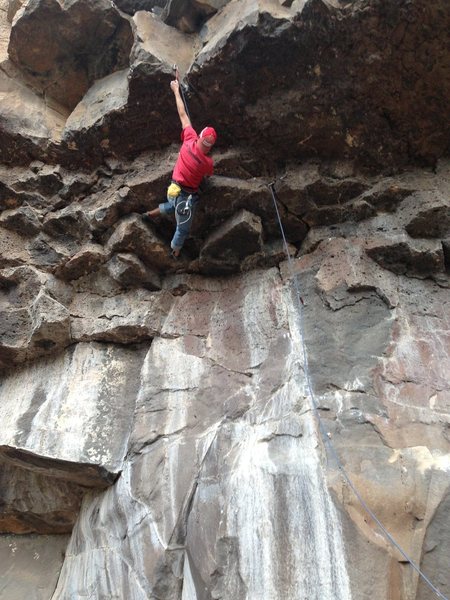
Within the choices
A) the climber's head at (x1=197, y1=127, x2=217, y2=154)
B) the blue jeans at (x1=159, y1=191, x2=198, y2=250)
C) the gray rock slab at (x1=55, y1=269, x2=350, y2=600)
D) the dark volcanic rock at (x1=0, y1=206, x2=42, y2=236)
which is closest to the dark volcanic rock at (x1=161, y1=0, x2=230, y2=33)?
the climber's head at (x1=197, y1=127, x2=217, y2=154)

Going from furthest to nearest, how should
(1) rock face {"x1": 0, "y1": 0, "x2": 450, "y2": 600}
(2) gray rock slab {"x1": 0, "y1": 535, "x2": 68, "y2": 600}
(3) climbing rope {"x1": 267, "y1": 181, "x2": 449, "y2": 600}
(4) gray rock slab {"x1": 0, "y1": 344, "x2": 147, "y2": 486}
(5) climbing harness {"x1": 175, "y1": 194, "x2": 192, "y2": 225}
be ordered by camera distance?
(2) gray rock slab {"x1": 0, "y1": 535, "x2": 68, "y2": 600} < (5) climbing harness {"x1": 175, "y1": 194, "x2": 192, "y2": 225} < (4) gray rock slab {"x1": 0, "y1": 344, "x2": 147, "y2": 486} < (1) rock face {"x1": 0, "y1": 0, "x2": 450, "y2": 600} < (3) climbing rope {"x1": 267, "y1": 181, "x2": 449, "y2": 600}

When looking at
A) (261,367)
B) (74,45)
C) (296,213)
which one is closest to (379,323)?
(261,367)

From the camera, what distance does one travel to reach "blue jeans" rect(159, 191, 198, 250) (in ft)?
17.8

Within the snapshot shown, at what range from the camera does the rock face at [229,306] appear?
3973 millimetres

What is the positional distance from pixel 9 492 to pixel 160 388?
2.52m

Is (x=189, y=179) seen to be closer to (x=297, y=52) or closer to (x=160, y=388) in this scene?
(x=297, y=52)

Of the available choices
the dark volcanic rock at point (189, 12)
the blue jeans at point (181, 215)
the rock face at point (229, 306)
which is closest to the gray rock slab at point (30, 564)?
the rock face at point (229, 306)

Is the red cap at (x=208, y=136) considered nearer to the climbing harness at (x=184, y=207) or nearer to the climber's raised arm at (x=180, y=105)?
the climber's raised arm at (x=180, y=105)

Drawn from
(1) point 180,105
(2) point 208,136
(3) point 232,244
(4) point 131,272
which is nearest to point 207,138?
(2) point 208,136

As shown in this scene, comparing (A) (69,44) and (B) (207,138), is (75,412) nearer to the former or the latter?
(B) (207,138)

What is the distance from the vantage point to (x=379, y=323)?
4.90 meters

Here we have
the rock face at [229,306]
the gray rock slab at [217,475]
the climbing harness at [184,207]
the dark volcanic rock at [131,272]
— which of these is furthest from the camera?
the dark volcanic rock at [131,272]

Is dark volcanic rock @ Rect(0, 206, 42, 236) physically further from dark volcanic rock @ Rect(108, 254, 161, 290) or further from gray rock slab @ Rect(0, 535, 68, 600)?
gray rock slab @ Rect(0, 535, 68, 600)

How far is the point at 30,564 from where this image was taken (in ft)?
19.8
